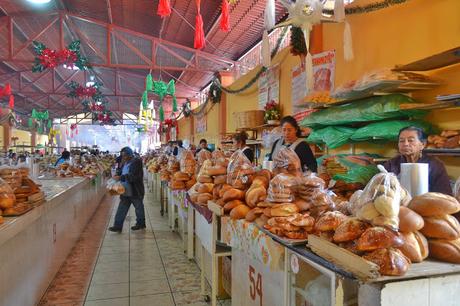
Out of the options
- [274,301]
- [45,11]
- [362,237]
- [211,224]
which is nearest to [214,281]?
[211,224]

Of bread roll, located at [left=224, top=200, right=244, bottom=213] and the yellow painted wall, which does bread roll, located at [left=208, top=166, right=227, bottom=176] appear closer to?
bread roll, located at [left=224, top=200, right=244, bottom=213]

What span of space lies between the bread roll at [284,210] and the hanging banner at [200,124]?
11169mm

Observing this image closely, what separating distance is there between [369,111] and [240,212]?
5.56 ft

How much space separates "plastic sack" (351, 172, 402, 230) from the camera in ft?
4.47

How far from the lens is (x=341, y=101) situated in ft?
12.3

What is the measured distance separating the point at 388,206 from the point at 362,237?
0.16 m

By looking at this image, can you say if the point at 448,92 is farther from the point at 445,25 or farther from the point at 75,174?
the point at 75,174

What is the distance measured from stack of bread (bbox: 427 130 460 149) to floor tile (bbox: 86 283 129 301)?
3.08 meters

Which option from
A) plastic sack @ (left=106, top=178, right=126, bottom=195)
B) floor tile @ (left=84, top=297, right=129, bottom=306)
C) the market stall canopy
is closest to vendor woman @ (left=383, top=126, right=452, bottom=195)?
floor tile @ (left=84, top=297, right=129, bottom=306)

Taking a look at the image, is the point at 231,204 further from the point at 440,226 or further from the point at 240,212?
the point at 440,226

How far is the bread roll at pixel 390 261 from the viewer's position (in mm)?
1213

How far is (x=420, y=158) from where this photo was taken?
2.60 meters

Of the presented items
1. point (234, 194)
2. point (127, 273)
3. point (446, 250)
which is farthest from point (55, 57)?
point (446, 250)

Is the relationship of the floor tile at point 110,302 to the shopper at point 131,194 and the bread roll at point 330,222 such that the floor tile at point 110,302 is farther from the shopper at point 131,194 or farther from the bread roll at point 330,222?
the shopper at point 131,194
